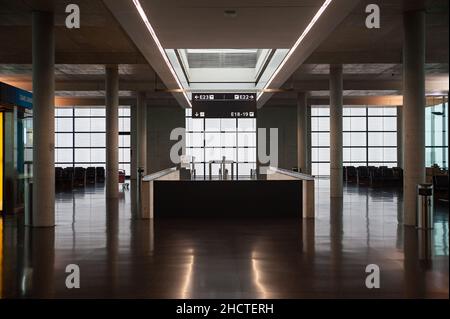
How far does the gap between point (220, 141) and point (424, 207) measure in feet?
91.9

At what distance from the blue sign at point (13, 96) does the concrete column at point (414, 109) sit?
36.0ft

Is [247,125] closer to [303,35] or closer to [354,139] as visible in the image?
[354,139]

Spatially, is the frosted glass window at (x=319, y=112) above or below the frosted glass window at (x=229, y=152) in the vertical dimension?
above

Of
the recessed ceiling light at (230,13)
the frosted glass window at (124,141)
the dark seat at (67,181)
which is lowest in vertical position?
the dark seat at (67,181)

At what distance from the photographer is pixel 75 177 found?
2914 centimetres

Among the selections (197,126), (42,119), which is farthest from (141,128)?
(42,119)

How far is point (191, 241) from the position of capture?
31.7ft

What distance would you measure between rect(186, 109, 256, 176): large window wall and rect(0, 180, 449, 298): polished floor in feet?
81.7

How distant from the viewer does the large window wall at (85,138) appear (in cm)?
4019

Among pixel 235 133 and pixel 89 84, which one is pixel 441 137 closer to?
pixel 235 133

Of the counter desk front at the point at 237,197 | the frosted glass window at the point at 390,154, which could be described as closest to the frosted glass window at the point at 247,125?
the frosted glass window at the point at 390,154

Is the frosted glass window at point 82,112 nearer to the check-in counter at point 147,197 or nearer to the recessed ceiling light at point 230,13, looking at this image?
the check-in counter at point 147,197
